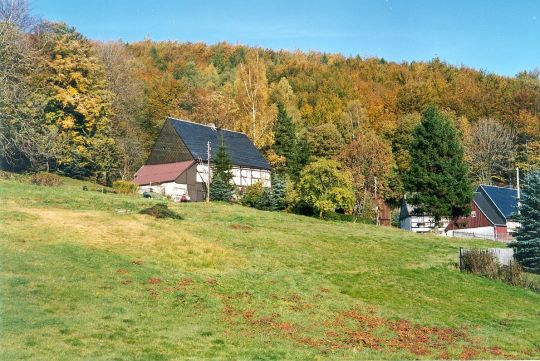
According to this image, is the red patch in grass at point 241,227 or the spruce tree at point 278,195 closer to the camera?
the red patch in grass at point 241,227

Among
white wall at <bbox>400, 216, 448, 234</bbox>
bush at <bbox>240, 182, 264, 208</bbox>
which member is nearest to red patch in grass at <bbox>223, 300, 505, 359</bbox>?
bush at <bbox>240, 182, 264, 208</bbox>

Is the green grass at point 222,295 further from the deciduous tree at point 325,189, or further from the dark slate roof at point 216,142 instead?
the dark slate roof at point 216,142

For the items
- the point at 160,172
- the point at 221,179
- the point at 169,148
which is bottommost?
the point at 221,179

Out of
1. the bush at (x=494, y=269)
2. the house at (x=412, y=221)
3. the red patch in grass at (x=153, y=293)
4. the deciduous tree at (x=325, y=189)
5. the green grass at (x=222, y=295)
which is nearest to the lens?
the green grass at (x=222, y=295)

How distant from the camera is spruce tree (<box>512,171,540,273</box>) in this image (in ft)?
116

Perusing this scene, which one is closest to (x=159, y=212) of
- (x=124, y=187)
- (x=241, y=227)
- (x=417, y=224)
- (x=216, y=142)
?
(x=241, y=227)

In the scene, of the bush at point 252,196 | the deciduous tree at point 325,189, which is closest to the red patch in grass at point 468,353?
the deciduous tree at point 325,189

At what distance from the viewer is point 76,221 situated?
29984 mm

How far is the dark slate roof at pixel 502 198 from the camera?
2562 inches

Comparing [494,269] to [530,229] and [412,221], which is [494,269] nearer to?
[530,229]

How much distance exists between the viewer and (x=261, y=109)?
285 ft

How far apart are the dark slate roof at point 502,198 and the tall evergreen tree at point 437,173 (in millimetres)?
11297

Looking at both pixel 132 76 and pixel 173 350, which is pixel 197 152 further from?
pixel 173 350

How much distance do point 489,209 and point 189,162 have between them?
120 ft
